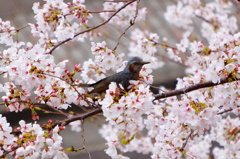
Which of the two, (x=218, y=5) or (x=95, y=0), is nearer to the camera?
(x=218, y=5)

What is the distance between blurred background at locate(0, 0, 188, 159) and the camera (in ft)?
19.9

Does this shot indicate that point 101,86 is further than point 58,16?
No

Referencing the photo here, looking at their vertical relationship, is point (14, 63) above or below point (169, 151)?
Answer: above

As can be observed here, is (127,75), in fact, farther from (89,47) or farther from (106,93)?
(89,47)

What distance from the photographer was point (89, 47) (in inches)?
288

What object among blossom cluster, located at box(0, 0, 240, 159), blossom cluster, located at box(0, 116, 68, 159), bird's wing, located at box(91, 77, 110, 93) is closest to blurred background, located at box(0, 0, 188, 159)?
blossom cluster, located at box(0, 0, 240, 159)

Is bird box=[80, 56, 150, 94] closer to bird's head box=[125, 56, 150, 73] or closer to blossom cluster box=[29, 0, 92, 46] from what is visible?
bird's head box=[125, 56, 150, 73]

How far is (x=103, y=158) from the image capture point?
5.80 m

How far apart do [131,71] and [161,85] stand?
352 centimetres

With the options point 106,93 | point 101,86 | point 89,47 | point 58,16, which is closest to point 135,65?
point 101,86

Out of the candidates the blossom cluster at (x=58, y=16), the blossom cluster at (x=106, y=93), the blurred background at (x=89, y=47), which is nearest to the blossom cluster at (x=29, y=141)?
the blossom cluster at (x=106, y=93)

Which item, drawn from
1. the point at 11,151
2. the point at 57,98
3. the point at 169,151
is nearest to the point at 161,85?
the point at 169,151

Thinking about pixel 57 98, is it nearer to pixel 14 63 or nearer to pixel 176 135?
pixel 14 63

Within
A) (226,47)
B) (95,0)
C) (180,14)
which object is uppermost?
(95,0)
